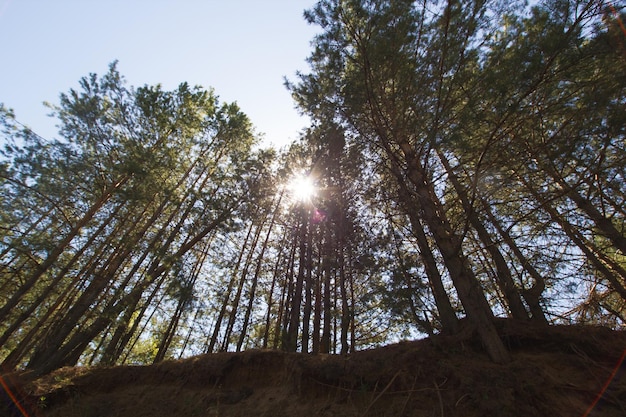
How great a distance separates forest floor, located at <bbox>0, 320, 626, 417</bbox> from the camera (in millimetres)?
3480

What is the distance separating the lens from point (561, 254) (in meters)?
5.46

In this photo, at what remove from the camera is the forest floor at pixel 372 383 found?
348 cm

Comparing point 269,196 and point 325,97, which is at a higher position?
point 269,196

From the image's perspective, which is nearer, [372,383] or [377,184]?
[372,383]

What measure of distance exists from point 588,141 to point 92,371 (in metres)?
10.6

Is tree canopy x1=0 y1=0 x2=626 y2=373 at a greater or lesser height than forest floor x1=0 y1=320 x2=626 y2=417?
greater

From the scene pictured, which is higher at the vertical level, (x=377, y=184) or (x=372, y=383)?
(x=377, y=184)

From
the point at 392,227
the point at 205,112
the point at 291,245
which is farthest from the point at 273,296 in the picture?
the point at 205,112

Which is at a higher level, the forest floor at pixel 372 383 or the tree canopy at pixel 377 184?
the tree canopy at pixel 377 184

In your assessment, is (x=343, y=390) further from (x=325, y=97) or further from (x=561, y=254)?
(x=325, y=97)

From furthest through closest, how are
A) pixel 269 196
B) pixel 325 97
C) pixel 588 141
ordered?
pixel 269 196, pixel 325 97, pixel 588 141

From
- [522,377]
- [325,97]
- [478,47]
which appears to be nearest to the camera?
[522,377]

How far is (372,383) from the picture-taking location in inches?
175

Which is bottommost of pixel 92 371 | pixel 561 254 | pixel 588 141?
pixel 92 371
